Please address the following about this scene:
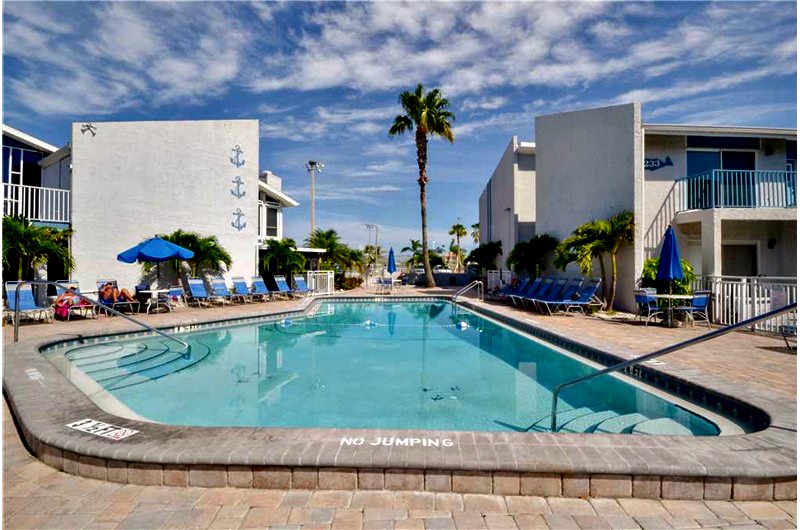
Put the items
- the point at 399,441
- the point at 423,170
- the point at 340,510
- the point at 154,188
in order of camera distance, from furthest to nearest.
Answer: the point at 423,170, the point at 154,188, the point at 399,441, the point at 340,510

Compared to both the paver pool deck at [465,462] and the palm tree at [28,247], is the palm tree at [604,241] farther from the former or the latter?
the palm tree at [28,247]

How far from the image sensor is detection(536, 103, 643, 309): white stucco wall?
12.7m

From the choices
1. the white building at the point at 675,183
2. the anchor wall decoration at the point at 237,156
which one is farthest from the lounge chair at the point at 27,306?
the white building at the point at 675,183

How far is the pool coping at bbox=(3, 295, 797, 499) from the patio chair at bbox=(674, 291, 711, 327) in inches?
284

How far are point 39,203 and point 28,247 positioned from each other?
3811mm

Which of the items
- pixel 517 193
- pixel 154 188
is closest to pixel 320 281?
pixel 154 188

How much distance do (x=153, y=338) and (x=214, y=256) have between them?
7.05 meters

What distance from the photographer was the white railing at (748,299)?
8.55m

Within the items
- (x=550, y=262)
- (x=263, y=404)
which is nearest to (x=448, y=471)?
(x=263, y=404)

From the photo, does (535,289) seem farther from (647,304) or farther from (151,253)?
(151,253)

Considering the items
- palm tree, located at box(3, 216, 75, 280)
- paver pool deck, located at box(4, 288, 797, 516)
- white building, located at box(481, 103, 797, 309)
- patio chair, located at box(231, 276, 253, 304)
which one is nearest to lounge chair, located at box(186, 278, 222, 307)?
patio chair, located at box(231, 276, 253, 304)

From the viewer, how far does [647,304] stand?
33.4ft

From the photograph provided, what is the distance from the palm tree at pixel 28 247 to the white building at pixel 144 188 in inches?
51.1

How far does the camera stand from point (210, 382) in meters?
6.45
